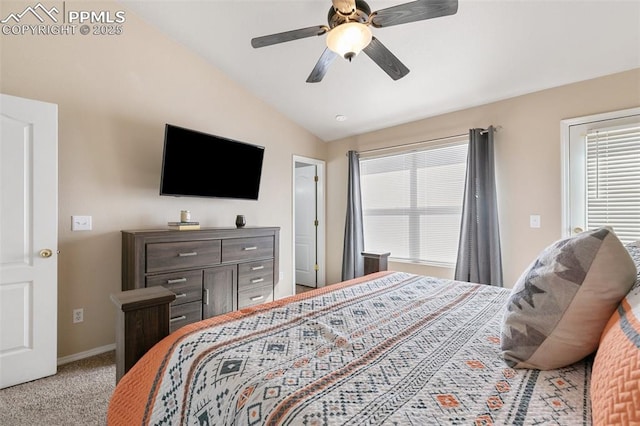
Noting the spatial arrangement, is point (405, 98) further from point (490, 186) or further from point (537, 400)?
point (537, 400)

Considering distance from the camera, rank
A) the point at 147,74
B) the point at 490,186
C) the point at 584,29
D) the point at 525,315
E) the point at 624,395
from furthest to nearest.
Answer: the point at 490,186 → the point at 147,74 → the point at 584,29 → the point at 525,315 → the point at 624,395

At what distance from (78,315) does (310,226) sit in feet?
10.1

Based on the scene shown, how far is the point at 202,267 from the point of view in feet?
8.90

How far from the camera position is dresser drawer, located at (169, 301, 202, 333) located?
8.31 ft

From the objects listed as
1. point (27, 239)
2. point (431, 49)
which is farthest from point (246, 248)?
point (431, 49)

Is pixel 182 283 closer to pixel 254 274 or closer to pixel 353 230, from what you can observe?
pixel 254 274

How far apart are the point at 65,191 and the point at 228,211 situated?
150 centimetres

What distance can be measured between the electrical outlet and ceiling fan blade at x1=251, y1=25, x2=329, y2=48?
2.58 meters

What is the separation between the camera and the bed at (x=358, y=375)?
0.71m

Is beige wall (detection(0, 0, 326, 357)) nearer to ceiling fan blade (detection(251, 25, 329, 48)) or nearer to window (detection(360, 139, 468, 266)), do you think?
ceiling fan blade (detection(251, 25, 329, 48))

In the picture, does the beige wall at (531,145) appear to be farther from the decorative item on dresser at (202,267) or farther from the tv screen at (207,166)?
the tv screen at (207,166)

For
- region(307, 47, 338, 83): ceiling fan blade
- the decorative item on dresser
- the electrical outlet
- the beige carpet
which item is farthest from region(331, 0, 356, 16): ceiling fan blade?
the electrical outlet

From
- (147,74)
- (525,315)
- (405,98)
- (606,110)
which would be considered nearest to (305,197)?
(405,98)

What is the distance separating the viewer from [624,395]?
567 mm
